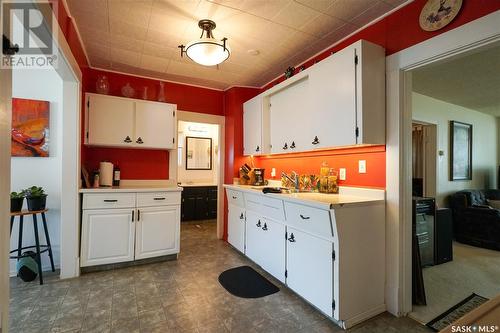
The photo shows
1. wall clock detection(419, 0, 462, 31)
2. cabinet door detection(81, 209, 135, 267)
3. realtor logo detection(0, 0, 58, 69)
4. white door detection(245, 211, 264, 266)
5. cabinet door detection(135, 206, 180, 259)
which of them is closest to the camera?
realtor logo detection(0, 0, 58, 69)

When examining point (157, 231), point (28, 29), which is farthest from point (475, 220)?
point (28, 29)

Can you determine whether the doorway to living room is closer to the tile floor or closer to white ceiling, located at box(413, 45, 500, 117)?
white ceiling, located at box(413, 45, 500, 117)

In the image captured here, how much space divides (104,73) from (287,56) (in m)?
2.47

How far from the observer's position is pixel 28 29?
156cm

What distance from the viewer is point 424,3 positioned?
185 centimetres

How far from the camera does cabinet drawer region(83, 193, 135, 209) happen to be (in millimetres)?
2744

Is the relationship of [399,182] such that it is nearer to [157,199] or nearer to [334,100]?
[334,100]

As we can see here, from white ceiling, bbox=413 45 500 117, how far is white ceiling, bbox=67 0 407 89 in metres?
1.09

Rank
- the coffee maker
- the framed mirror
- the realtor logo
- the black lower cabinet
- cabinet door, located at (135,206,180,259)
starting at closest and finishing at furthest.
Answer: the realtor logo → cabinet door, located at (135,206,180,259) → the coffee maker → the black lower cabinet → the framed mirror

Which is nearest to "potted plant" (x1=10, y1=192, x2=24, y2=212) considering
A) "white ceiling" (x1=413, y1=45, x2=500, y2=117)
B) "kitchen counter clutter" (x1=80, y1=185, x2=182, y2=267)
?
"kitchen counter clutter" (x1=80, y1=185, x2=182, y2=267)

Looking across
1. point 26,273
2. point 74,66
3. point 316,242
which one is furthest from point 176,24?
point 26,273

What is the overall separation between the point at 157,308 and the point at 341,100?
2.36m

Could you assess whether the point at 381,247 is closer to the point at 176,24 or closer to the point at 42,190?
the point at 176,24

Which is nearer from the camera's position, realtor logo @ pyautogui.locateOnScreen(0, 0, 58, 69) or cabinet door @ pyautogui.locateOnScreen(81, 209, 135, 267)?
realtor logo @ pyautogui.locateOnScreen(0, 0, 58, 69)
